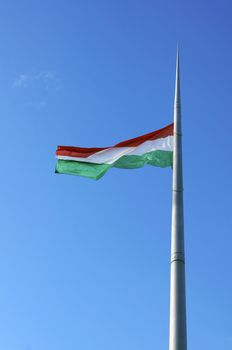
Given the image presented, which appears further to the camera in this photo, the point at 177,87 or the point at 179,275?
the point at 177,87

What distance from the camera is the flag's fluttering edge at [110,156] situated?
19344mm

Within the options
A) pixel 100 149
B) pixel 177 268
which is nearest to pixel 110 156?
pixel 100 149

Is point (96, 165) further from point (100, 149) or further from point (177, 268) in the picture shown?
point (177, 268)

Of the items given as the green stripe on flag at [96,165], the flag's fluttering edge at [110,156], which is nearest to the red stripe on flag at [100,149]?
the flag's fluttering edge at [110,156]

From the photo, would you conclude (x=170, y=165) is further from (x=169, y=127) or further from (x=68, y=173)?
(x=68, y=173)

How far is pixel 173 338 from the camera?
1255cm

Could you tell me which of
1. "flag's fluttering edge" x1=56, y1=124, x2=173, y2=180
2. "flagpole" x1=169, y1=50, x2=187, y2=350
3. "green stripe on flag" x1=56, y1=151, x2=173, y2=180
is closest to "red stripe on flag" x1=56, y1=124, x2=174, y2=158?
"flag's fluttering edge" x1=56, y1=124, x2=173, y2=180

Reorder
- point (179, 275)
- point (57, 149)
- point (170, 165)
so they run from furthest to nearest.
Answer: point (57, 149), point (170, 165), point (179, 275)

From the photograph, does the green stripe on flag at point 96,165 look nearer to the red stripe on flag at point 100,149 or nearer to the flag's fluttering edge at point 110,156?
the flag's fluttering edge at point 110,156

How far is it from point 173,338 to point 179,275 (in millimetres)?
1607

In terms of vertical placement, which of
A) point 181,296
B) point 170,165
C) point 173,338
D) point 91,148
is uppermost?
point 91,148

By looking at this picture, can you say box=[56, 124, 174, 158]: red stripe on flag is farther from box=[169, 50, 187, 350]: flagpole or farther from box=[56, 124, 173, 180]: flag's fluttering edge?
box=[169, 50, 187, 350]: flagpole

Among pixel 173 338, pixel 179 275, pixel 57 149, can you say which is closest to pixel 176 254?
pixel 179 275

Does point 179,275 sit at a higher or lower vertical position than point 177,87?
lower
